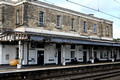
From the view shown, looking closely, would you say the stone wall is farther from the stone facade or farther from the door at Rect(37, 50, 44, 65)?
the door at Rect(37, 50, 44, 65)

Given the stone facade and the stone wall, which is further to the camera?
the stone wall

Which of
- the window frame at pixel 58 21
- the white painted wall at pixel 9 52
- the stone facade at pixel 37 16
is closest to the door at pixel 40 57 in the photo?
the white painted wall at pixel 9 52

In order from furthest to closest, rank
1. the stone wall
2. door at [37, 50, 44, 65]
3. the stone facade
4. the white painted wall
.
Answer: the stone wall < door at [37, 50, 44, 65] < the stone facade < the white painted wall

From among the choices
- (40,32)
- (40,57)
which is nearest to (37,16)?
(40,32)

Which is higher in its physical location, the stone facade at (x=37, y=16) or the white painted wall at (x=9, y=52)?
the stone facade at (x=37, y=16)

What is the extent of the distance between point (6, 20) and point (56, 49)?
7.54 metres

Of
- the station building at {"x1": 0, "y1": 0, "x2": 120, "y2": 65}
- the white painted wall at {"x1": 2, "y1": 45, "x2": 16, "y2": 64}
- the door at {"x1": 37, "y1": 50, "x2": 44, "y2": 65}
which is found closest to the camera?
the station building at {"x1": 0, "y1": 0, "x2": 120, "y2": 65}

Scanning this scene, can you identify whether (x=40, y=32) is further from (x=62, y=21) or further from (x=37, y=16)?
(x=62, y=21)

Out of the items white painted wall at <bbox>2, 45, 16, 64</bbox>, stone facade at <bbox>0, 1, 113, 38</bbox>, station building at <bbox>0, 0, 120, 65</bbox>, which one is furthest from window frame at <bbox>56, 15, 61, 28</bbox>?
white painted wall at <bbox>2, 45, 16, 64</bbox>

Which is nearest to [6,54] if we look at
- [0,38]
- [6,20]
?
[0,38]

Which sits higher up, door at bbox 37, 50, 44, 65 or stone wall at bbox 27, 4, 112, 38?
stone wall at bbox 27, 4, 112, 38

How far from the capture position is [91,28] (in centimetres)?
3203

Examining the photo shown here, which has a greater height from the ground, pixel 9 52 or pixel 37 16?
pixel 37 16

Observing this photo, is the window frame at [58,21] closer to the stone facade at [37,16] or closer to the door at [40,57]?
the stone facade at [37,16]
